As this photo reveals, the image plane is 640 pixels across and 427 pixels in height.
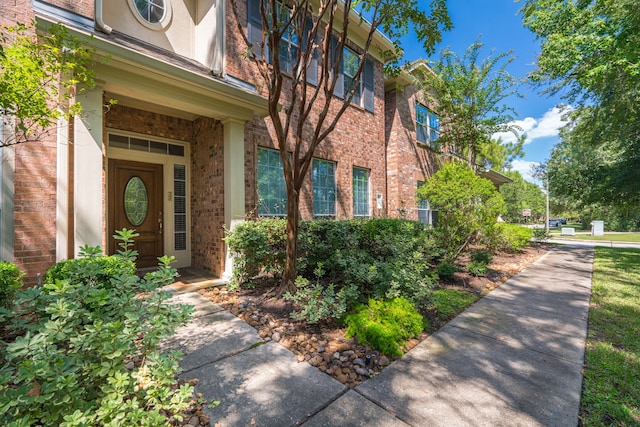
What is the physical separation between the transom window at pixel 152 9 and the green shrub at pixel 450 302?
7560 millimetres

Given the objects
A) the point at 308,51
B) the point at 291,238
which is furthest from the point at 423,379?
the point at 308,51

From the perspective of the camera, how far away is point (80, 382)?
5.05ft

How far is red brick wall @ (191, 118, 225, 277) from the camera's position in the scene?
5512 millimetres

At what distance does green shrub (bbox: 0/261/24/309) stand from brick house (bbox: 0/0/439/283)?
690 millimetres

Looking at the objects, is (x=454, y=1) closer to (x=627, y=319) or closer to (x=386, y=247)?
(x=386, y=247)

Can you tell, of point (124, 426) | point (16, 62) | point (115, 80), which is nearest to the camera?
point (124, 426)

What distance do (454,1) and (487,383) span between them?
5441 millimetres

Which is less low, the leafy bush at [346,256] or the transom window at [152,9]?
the transom window at [152,9]

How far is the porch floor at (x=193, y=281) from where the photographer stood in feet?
15.7

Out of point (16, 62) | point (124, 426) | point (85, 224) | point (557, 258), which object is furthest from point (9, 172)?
point (557, 258)

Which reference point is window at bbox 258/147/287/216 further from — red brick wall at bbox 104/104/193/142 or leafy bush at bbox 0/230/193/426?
leafy bush at bbox 0/230/193/426

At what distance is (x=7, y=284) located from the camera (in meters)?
2.90

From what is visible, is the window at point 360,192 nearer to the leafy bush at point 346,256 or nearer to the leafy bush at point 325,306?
the leafy bush at point 346,256

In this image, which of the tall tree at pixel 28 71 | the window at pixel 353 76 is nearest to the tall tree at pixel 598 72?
the window at pixel 353 76
